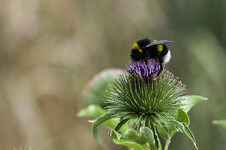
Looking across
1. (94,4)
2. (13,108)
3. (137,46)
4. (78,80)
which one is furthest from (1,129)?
(137,46)

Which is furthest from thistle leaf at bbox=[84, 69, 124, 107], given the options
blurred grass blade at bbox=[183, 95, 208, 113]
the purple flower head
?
blurred grass blade at bbox=[183, 95, 208, 113]

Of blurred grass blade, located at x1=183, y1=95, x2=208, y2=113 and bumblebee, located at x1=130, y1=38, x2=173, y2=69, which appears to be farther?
bumblebee, located at x1=130, y1=38, x2=173, y2=69

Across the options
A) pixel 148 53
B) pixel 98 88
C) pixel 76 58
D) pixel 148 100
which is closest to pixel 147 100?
pixel 148 100

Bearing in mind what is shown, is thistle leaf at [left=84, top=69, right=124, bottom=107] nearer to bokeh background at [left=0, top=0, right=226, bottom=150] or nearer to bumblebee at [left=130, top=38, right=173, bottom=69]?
bumblebee at [left=130, top=38, right=173, bottom=69]

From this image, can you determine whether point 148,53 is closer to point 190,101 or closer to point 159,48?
point 159,48

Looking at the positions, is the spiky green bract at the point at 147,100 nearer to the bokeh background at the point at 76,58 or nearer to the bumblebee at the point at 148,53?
the bumblebee at the point at 148,53

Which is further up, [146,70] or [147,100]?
[146,70]

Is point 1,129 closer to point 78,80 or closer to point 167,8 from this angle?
point 78,80

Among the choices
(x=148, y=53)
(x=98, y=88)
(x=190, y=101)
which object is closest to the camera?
(x=190, y=101)
